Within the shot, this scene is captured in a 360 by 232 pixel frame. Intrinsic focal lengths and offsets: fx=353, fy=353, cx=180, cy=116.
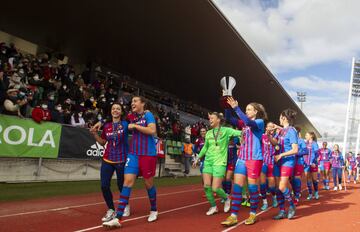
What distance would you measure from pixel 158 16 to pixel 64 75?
518 centimetres

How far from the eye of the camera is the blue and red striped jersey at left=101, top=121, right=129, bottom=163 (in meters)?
6.16

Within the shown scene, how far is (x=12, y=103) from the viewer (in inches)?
411

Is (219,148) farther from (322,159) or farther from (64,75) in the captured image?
(64,75)

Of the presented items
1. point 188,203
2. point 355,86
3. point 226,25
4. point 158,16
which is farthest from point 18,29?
point 355,86

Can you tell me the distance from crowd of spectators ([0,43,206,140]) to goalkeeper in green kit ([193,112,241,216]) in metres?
1.86

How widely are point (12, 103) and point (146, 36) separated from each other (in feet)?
26.3

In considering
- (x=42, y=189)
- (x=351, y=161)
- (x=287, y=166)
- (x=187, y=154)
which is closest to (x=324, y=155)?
(x=187, y=154)

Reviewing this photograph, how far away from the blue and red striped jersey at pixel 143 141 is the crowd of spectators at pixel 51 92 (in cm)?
273

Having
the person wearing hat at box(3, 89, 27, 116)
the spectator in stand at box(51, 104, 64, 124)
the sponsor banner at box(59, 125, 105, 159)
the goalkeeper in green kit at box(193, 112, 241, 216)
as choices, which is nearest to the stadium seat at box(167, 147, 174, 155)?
the sponsor banner at box(59, 125, 105, 159)

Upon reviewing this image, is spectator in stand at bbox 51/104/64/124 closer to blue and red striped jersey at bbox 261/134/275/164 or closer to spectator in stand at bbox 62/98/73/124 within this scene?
spectator in stand at bbox 62/98/73/124

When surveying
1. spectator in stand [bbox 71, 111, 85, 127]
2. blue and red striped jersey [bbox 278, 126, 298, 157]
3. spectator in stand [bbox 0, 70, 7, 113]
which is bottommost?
blue and red striped jersey [bbox 278, 126, 298, 157]

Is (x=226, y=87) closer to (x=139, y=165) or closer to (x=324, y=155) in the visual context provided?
(x=139, y=165)

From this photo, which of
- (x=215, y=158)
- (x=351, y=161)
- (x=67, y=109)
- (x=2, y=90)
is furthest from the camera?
(x=351, y=161)

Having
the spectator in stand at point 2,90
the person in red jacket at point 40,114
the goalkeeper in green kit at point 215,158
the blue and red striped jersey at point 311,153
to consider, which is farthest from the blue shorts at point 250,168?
the spectator in stand at point 2,90
